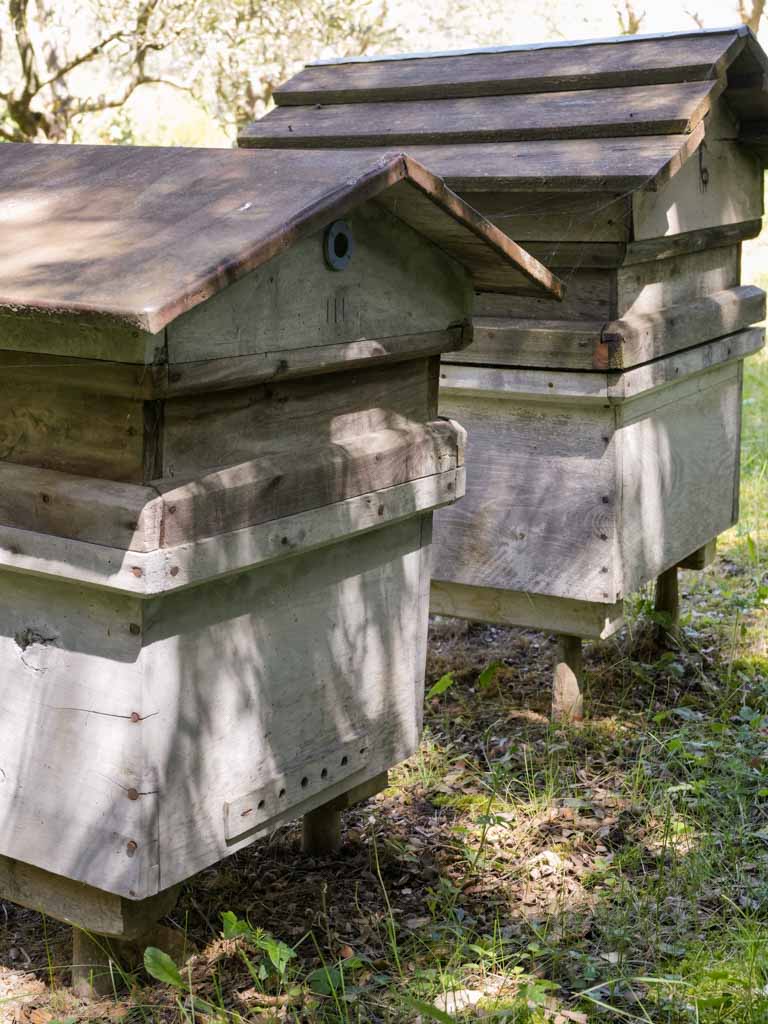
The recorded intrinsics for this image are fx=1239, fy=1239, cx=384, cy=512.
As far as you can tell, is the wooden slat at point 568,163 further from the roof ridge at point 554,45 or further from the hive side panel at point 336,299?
the hive side panel at point 336,299

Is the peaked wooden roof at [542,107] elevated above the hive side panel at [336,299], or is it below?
above

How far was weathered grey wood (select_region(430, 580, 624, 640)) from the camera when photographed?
4156 mm

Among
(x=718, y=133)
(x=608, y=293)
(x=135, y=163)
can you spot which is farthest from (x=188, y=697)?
(x=718, y=133)

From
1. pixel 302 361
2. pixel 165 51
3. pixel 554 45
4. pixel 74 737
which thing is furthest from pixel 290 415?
pixel 165 51

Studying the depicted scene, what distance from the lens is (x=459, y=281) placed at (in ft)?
10.0

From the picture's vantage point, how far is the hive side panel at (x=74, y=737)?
7.74ft

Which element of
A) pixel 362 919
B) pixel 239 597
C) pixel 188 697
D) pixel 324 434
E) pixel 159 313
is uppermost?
pixel 159 313

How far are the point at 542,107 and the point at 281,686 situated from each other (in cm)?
246

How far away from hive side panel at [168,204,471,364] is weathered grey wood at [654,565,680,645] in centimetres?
239

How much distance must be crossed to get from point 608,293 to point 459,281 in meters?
0.98

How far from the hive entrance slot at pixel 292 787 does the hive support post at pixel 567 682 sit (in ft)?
5.05

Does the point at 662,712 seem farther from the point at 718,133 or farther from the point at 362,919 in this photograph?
the point at 718,133

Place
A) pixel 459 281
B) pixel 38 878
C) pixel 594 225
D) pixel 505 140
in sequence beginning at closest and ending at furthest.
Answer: pixel 38 878 → pixel 459 281 → pixel 594 225 → pixel 505 140

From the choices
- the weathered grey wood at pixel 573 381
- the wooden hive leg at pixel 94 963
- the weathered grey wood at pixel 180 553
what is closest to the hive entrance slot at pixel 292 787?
the wooden hive leg at pixel 94 963
